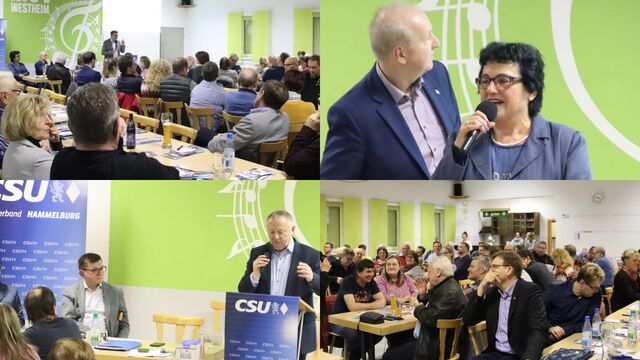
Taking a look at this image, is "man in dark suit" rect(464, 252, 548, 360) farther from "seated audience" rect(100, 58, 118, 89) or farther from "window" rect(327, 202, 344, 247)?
"seated audience" rect(100, 58, 118, 89)

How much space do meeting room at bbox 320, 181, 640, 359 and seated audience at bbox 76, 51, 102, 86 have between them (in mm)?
1852

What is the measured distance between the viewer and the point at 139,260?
4730mm

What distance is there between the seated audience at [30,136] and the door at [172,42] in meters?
0.74

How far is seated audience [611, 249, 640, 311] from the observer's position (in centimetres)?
353

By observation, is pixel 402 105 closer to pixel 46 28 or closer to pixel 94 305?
pixel 94 305

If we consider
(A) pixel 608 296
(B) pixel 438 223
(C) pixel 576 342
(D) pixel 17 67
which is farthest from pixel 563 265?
(D) pixel 17 67

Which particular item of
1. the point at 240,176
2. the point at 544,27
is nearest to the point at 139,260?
the point at 240,176

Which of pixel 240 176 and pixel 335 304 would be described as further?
pixel 240 176

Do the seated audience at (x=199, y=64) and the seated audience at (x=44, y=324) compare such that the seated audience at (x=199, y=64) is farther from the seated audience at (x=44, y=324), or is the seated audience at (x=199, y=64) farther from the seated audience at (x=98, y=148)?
the seated audience at (x=44, y=324)

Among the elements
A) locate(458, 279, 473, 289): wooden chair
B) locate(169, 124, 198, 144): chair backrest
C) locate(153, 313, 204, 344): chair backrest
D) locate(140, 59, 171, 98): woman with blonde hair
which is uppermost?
locate(140, 59, 171, 98): woman with blonde hair

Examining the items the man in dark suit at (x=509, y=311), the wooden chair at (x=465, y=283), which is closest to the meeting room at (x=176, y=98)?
the wooden chair at (x=465, y=283)

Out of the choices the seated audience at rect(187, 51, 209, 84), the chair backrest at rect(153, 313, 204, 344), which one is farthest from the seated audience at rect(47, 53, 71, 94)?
the chair backrest at rect(153, 313, 204, 344)

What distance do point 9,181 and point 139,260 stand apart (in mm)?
898

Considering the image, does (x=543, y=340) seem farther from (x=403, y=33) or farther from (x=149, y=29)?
(x=149, y=29)
